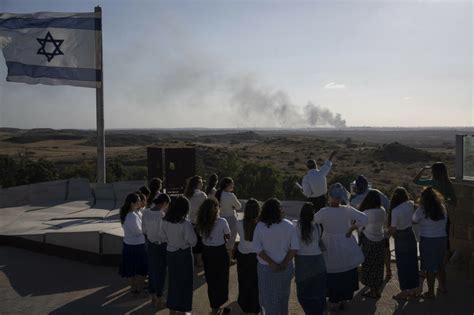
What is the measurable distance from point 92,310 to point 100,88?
7.76 metres

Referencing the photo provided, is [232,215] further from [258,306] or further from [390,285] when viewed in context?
[390,285]

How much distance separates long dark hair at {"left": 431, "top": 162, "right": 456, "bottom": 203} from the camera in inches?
258

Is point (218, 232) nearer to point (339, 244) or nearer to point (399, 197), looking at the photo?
point (339, 244)

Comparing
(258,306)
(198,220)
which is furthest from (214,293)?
(198,220)

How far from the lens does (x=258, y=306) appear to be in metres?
5.70

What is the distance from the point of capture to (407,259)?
6.26 meters

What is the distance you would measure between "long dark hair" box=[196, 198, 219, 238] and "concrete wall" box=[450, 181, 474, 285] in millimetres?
3862

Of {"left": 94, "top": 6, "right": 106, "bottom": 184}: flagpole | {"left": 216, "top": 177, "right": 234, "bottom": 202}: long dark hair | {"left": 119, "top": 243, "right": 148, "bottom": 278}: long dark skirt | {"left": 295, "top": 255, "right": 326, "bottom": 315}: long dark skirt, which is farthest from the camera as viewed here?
{"left": 94, "top": 6, "right": 106, "bottom": 184}: flagpole

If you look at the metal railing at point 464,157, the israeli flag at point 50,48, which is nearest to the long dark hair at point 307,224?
the metal railing at point 464,157

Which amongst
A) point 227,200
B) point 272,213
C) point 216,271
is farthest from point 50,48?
point 272,213

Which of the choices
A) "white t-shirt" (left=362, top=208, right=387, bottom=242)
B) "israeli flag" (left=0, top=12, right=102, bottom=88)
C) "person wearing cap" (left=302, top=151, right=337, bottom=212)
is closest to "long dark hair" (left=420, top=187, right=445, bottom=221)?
"white t-shirt" (left=362, top=208, right=387, bottom=242)

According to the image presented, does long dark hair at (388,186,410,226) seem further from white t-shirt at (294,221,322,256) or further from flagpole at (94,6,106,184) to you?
flagpole at (94,6,106,184)

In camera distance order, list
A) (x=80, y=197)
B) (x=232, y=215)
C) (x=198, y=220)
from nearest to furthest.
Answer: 1. (x=198, y=220)
2. (x=232, y=215)
3. (x=80, y=197)

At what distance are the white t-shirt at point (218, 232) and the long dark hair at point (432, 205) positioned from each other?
2.45 metres
